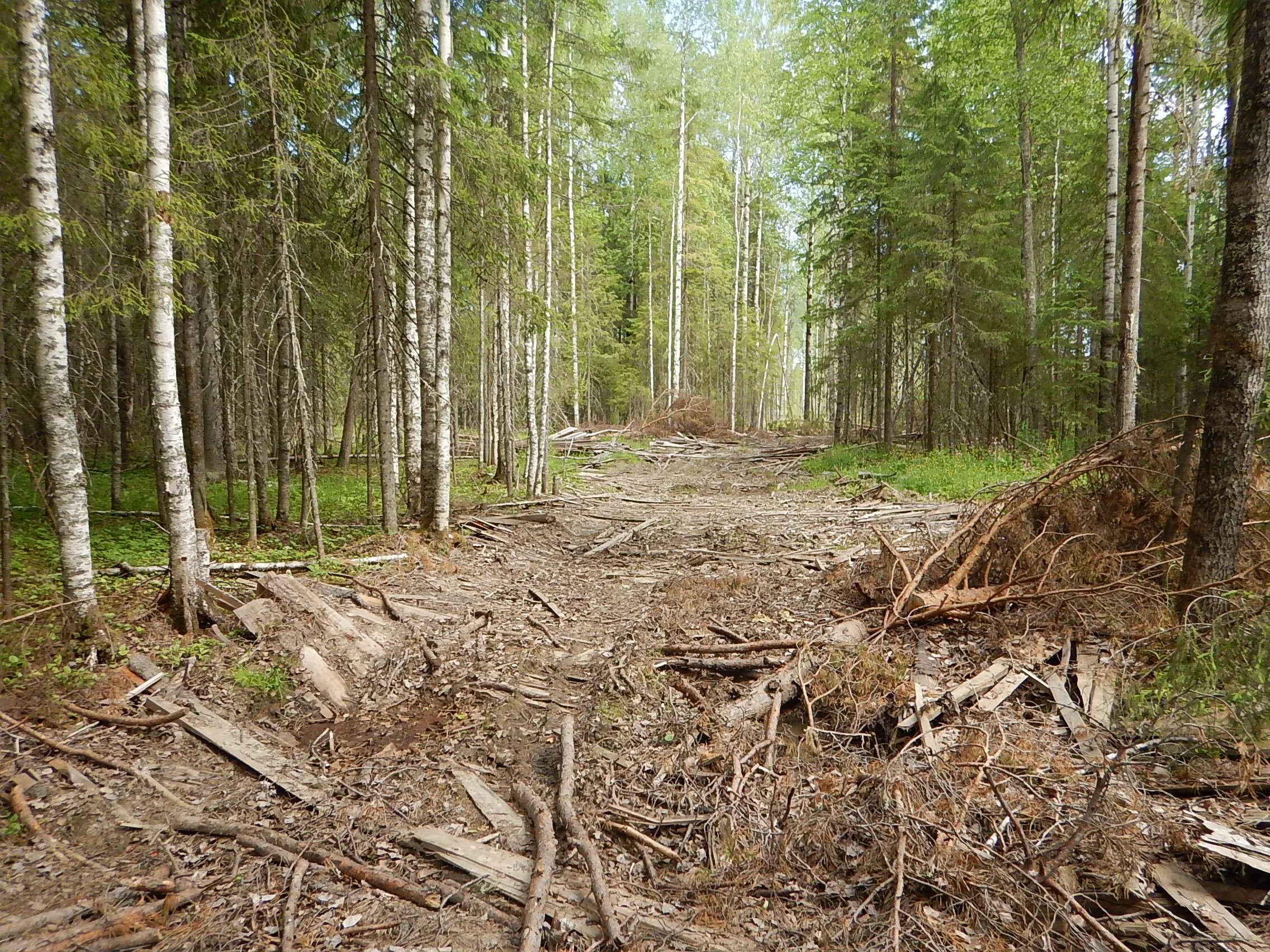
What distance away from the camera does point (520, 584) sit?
8617 mm

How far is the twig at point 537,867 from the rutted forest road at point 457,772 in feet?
0.39

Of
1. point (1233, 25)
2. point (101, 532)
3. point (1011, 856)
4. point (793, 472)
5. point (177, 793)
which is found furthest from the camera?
point (793, 472)

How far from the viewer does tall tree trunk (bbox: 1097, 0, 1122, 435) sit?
12.3 meters

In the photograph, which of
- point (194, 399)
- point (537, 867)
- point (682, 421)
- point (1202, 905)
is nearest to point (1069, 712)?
point (1202, 905)

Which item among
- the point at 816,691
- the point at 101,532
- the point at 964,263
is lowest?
the point at 816,691

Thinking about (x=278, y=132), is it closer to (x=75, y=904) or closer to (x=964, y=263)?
(x=75, y=904)

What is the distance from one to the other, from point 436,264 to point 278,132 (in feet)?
9.02

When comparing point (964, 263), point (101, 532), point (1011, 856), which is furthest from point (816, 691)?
point (964, 263)

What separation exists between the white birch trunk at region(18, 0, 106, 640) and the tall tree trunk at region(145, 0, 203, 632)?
0.62 metres

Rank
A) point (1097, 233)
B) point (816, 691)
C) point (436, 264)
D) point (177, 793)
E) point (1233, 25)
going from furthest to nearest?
1. point (1097, 233)
2. point (436, 264)
3. point (1233, 25)
4. point (816, 691)
5. point (177, 793)

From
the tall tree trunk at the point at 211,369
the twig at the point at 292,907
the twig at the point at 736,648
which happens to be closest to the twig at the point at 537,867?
the twig at the point at 292,907

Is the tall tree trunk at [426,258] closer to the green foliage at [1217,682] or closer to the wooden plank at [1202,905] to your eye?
the green foliage at [1217,682]

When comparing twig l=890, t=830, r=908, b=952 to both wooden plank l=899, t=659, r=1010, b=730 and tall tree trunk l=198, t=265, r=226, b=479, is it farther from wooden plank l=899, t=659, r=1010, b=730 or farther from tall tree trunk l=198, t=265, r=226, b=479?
tall tree trunk l=198, t=265, r=226, b=479

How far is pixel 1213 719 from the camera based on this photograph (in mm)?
3941
